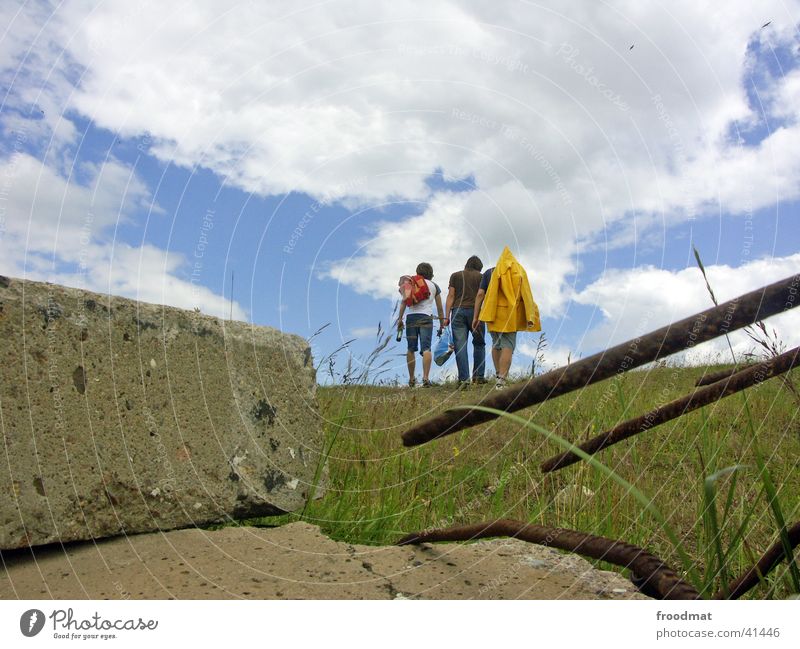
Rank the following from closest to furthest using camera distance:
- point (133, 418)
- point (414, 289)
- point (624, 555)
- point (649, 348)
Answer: point (649, 348) → point (624, 555) → point (133, 418) → point (414, 289)

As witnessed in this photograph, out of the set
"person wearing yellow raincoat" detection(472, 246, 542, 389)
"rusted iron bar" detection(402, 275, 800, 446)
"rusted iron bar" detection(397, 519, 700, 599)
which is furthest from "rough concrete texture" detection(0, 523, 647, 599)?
"person wearing yellow raincoat" detection(472, 246, 542, 389)

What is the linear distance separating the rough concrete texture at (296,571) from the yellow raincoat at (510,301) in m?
2.77

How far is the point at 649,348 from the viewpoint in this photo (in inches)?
37.5

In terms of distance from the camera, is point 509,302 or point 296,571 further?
point 509,302

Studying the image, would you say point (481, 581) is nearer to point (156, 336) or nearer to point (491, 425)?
point (156, 336)

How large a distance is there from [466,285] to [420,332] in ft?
3.03

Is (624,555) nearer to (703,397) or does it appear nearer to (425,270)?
(703,397)

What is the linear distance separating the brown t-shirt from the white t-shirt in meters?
0.45
